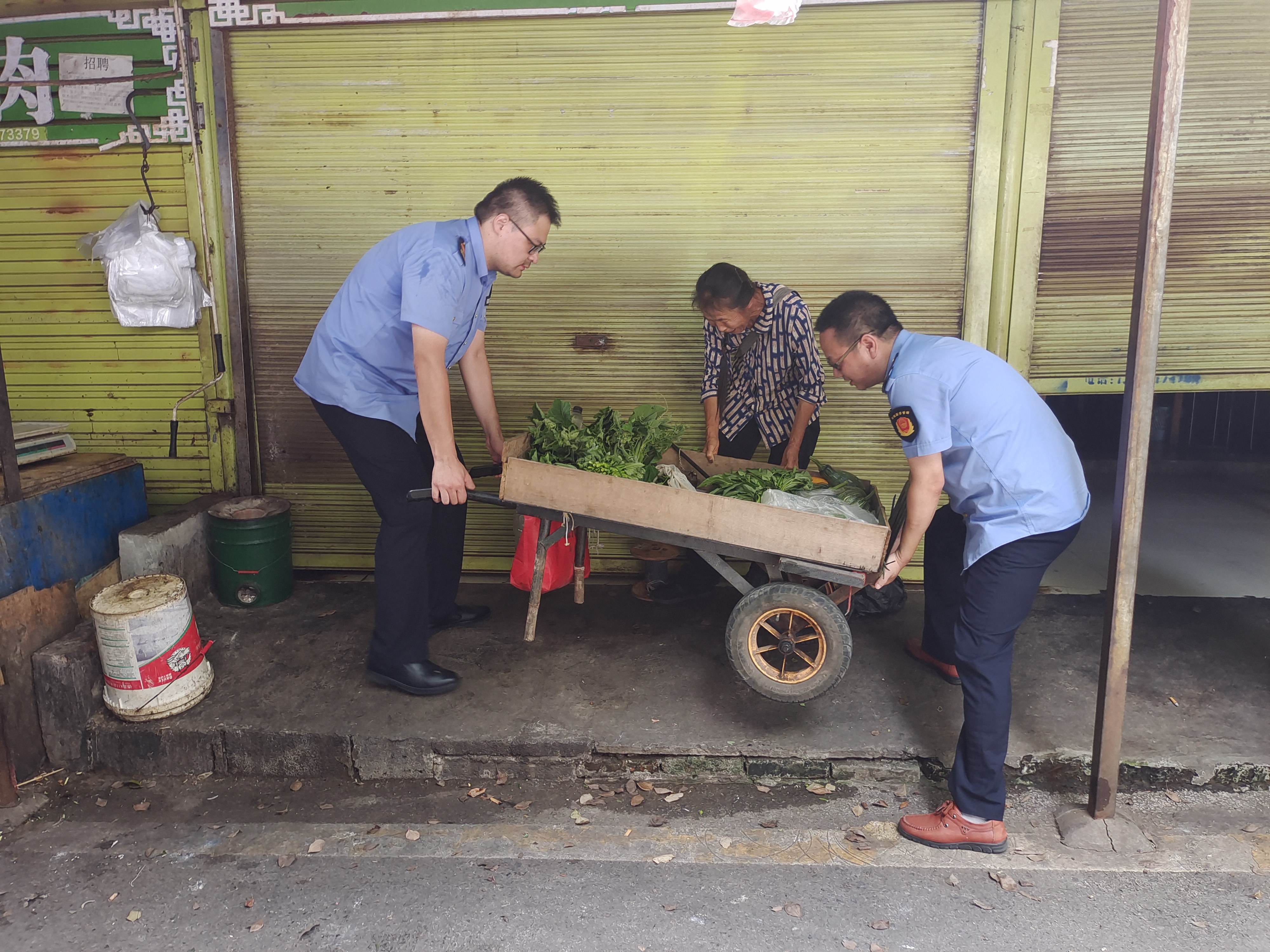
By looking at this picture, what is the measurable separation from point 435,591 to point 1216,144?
5.25 m

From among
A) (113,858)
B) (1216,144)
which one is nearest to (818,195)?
(1216,144)

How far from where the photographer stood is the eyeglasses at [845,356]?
337 centimetres

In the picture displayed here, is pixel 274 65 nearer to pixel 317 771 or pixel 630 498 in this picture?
pixel 630 498

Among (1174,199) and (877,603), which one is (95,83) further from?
(1174,199)

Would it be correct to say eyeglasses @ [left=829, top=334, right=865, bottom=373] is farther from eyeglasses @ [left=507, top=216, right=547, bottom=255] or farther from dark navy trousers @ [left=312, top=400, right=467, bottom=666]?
dark navy trousers @ [left=312, top=400, right=467, bottom=666]

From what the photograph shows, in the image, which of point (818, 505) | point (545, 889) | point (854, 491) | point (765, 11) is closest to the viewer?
point (545, 889)

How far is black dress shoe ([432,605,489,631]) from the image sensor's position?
15.7 ft

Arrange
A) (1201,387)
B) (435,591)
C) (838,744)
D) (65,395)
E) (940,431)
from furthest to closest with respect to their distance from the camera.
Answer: (65,395) < (1201,387) < (435,591) < (838,744) < (940,431)

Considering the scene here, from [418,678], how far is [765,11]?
3353 mm

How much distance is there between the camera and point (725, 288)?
4.43m

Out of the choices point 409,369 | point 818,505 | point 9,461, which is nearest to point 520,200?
point 409,369

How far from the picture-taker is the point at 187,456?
5.67 m

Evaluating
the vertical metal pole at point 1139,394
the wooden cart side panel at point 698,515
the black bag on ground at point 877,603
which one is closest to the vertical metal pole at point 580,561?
the wooden cart side panel at point 698,515

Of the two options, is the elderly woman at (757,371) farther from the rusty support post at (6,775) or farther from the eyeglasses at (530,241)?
the rusty support post at (6,775)
